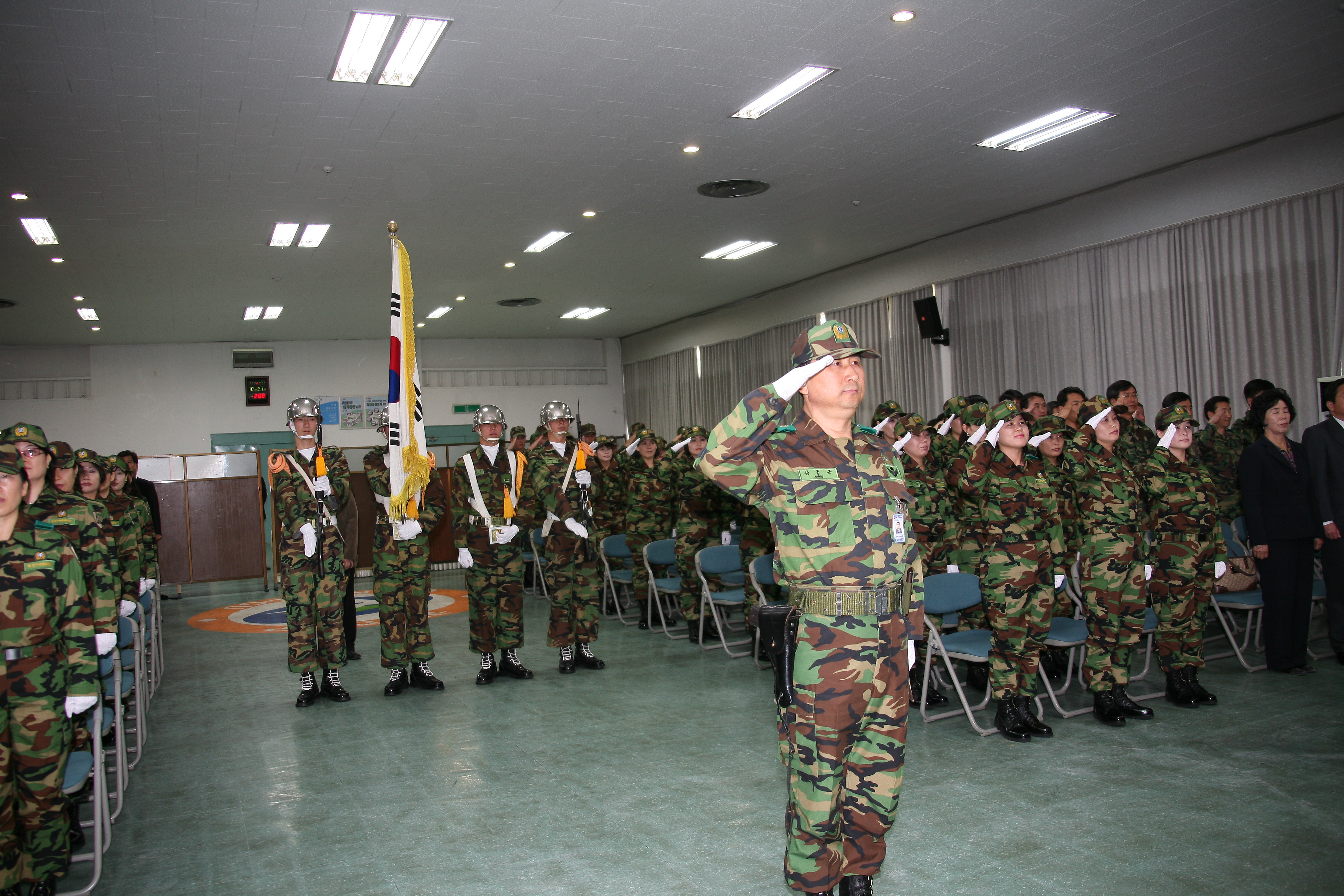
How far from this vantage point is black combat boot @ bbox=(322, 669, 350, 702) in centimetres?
678

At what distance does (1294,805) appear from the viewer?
3.91 metres

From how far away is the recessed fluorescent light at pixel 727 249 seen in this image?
37.4 ft

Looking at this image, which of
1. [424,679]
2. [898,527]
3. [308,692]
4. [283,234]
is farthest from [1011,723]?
[283,234]

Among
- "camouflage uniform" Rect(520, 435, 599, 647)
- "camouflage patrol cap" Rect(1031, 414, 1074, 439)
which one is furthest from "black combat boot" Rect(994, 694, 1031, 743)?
"camouflage uniform" Rect(520, 435, 599, 647)

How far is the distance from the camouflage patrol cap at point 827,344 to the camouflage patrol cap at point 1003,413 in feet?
7.37

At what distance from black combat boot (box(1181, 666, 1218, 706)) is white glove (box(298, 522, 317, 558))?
19.5 feet

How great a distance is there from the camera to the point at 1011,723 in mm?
5043

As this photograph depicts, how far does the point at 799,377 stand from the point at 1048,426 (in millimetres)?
2959

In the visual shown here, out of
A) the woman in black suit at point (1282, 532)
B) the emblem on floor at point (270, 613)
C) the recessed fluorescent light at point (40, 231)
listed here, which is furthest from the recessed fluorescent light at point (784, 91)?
the recessed fluorescent light at point (40, 231)

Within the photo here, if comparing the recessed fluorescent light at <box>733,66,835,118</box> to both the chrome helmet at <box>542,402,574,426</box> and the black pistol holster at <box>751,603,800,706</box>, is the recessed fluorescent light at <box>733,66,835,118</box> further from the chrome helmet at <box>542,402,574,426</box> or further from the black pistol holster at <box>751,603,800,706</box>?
the black pistol holster at <box>751,603,800,706</box>

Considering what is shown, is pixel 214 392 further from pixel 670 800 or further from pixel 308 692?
pixel 670 800

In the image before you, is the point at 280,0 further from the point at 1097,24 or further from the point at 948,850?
the point at 948,850

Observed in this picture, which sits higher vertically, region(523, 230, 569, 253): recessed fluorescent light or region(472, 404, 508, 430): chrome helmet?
region(523, 230, 569, 253): recessed fluorescent light

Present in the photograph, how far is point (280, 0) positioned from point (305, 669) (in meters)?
4.53
